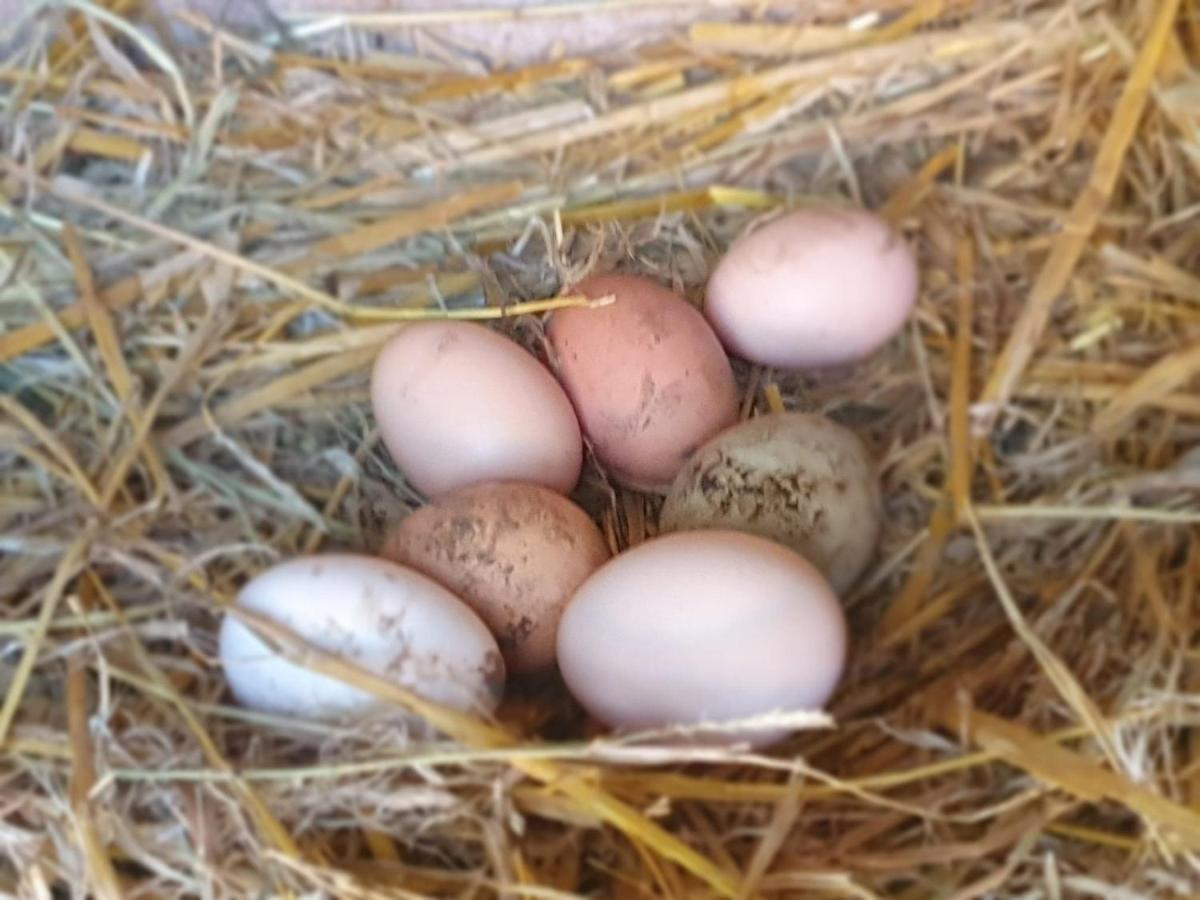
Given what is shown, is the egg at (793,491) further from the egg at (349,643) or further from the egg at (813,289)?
the egg at (349,643)

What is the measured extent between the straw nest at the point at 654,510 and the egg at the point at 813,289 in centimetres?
1

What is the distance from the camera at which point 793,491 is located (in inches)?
25.2

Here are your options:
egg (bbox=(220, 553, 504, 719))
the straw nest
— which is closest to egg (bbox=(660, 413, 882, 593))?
the straw nest

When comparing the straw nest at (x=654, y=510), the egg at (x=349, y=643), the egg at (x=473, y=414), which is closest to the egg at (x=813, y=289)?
the straw nest at (x=654, y=510)

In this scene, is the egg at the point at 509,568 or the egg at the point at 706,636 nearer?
the egg at the point at 706,636

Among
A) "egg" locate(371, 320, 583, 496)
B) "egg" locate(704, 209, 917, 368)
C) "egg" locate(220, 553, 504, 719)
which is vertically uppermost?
"egg" locate(704, 209, 917, 368)

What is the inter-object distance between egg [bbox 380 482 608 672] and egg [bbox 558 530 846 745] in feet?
0.17

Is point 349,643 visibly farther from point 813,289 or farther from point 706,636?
point 813,289

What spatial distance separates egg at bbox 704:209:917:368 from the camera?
62 cm

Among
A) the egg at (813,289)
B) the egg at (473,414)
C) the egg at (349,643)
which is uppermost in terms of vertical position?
the egg at (813,289)

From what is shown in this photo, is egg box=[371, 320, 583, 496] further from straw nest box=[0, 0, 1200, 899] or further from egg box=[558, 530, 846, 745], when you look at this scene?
egg box=[558, 530, 846, 745]

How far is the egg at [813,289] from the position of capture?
0.62m

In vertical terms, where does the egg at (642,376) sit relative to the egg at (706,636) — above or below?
above

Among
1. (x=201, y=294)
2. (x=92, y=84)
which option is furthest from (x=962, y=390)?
(x=92, y=84)
